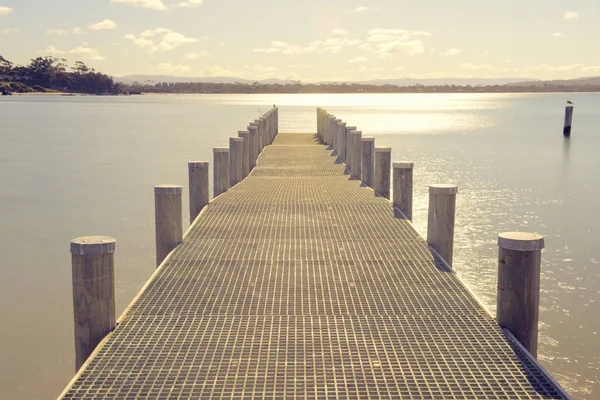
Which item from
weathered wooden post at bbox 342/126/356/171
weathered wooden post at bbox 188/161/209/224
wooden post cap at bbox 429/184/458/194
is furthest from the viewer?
weathered wooden post at bbox 342/126/356/171

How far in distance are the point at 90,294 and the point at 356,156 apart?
11038 millimetres

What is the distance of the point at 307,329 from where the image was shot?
629 cm

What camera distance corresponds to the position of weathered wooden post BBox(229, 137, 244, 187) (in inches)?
607

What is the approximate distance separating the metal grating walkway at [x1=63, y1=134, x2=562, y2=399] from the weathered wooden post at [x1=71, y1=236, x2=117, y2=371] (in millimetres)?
216

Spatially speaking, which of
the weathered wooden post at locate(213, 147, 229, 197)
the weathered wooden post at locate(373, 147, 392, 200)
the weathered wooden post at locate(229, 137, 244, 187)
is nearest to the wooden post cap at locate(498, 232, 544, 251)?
the weathered wooden post at locate(373, 147, 392, 200)

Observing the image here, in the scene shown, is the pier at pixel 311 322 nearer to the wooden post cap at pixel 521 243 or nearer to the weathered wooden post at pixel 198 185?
the wooden post cap at pixel 521 243

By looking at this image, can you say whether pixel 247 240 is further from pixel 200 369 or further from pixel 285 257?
pixel 200 369

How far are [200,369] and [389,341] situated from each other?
5.36 feet

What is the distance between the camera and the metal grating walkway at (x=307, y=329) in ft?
17.3

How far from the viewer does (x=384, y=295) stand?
716 cm

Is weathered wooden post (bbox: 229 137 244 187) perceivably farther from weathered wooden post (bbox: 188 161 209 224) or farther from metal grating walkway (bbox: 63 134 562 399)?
metal grating walkway (bbox: 63 134 562 399)

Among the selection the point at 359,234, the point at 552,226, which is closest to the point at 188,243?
the point at 359,234

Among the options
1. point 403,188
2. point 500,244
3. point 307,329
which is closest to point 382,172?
point 403,188

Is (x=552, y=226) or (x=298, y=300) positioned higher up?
(x=298, y=300)
